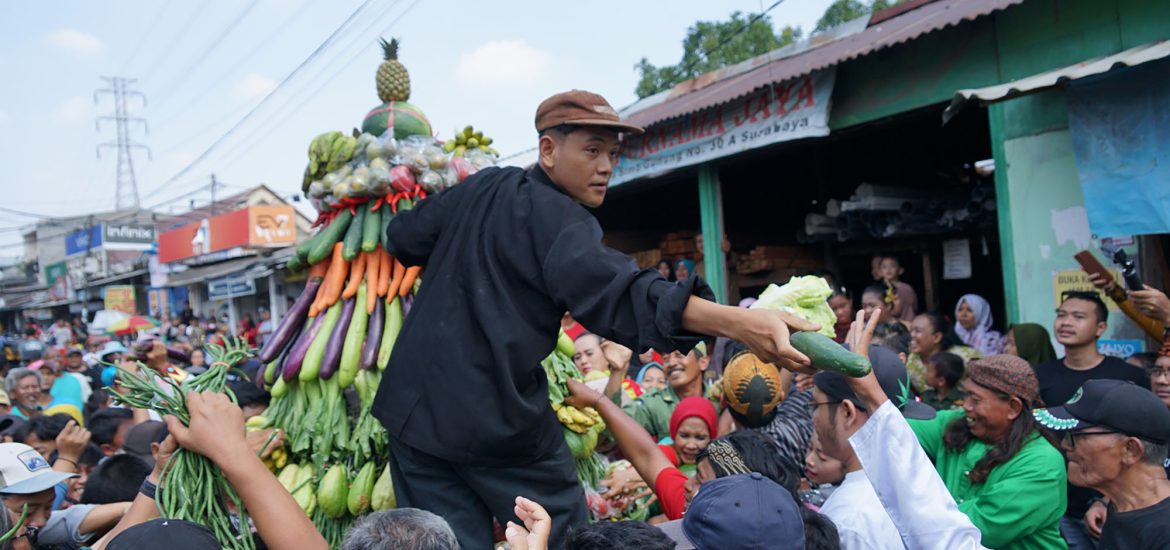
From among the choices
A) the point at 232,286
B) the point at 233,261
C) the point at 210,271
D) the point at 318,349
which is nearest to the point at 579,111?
the point at 318,349

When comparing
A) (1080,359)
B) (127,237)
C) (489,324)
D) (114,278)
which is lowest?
(1080,359)

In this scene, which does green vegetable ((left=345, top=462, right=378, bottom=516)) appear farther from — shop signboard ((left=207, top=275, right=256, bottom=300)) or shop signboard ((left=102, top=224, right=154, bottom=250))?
shop signboard ((left=102, top=224, right=154, bottom=250))

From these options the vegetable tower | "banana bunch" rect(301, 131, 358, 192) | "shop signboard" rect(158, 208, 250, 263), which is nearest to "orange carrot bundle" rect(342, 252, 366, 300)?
the vegetable tower

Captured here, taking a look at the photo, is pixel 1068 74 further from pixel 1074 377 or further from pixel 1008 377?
pixel 1008 377

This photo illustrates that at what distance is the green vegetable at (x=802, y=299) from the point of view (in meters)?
1.83

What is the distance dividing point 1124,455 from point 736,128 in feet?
17.2

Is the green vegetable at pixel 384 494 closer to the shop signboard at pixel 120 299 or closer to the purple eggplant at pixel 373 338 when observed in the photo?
the purple eggplant at pixel 373 338

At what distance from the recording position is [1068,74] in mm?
4414

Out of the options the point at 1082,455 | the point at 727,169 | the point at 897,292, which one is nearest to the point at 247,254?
the point at 727,169

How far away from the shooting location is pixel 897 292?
275 inches

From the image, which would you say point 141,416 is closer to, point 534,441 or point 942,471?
point 534,441

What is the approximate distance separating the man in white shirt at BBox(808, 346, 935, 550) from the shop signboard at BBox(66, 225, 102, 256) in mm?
37206

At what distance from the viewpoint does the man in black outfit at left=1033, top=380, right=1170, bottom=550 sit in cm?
250

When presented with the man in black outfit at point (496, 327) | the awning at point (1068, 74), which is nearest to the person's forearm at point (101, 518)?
the man in black outfit at point (496, 327)
